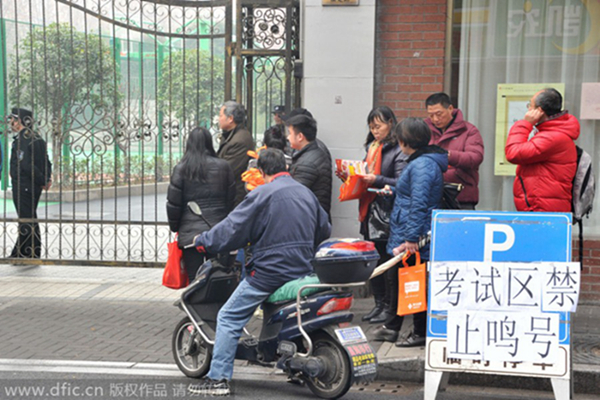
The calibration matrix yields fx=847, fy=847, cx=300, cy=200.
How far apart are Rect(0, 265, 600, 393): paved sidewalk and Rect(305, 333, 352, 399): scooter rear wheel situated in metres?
0.83

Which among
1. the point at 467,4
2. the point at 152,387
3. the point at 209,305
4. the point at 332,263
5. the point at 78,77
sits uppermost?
the point at 467,4

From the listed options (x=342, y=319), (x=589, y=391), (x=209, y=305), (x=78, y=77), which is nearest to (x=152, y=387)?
(x=209, y=305)

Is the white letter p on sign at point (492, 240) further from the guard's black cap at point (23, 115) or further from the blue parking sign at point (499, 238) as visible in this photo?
the guard's black cap at point (23, 115)

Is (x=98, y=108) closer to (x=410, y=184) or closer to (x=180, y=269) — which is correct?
(x=180, y=269)

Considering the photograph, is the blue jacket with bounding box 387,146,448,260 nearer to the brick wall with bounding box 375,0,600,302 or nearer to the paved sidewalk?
the paved sidewalk

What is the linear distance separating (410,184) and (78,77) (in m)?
5.81

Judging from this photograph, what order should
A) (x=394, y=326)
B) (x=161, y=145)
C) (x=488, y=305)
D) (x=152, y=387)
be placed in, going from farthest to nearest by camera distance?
(x=161, y=145) < (x=394, y=326) < (x=152, y=387) < (x=488, y=305)

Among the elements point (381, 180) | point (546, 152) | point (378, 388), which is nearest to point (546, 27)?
point (546, 152)

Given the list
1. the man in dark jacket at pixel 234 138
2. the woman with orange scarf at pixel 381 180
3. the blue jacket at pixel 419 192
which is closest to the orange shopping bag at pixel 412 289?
the blue jacket at pixel 419 192

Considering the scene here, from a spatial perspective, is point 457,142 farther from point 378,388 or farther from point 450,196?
point 378,388

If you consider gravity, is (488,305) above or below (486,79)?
below

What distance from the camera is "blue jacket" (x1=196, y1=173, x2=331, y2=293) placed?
218 inches

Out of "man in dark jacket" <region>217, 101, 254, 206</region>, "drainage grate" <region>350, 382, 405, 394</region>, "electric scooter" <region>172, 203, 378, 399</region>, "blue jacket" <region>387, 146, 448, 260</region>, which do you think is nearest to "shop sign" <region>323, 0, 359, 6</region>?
"man in dark jacket" <region>217, 101, 254, 206</region>

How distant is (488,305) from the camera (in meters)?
5.28
